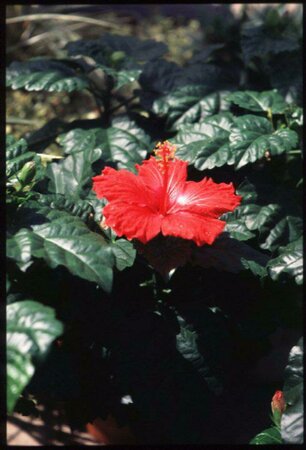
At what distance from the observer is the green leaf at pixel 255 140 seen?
1541mm

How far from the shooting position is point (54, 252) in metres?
1.13

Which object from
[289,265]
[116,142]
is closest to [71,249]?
[289,265]

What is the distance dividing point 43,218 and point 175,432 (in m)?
0.53

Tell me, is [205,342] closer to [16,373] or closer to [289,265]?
[289,265]

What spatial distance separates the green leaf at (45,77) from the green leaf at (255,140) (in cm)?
51

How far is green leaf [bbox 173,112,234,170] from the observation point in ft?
5.13

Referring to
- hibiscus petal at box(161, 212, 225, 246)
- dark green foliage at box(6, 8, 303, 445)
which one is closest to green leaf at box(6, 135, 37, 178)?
dark green foliage at box(6, 8, 303, 445)

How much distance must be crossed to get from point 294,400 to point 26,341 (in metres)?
0.56

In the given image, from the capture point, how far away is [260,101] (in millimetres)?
1775

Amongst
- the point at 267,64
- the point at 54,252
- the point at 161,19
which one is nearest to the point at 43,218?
the point at 54,252

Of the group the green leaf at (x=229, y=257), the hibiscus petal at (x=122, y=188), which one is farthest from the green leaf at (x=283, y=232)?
the hibiscus petal at (x=122, y=188)

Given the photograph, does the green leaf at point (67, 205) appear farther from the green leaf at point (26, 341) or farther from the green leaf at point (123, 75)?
the green leaf at point (123, 75)

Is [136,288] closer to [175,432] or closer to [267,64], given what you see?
[175,432]

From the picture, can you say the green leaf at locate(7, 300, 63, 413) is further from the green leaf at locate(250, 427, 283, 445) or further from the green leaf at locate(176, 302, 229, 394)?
the green leaf at locate(250, 427, 283, 445)
